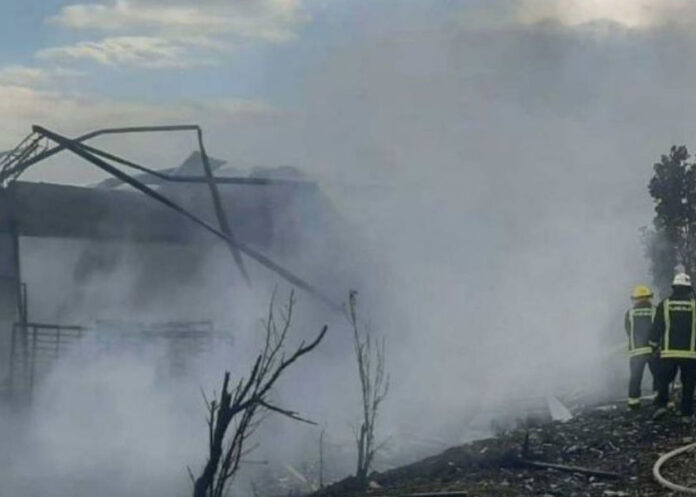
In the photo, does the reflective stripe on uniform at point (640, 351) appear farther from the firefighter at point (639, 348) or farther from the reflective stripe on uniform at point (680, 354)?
the reflective stripe on uniform at point (680, 354)

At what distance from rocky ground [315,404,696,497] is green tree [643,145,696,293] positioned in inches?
282

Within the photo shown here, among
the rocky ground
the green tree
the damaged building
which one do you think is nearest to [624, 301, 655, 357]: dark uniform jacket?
the rocky ground

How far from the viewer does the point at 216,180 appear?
65.3 ft

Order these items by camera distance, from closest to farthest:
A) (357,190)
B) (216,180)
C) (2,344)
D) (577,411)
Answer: (577,411) → (2,344) → (216,180) → (357,190)

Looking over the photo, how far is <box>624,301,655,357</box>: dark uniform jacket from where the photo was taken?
11312 millimetres

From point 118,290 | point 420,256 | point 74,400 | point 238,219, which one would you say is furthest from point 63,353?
point 420,256

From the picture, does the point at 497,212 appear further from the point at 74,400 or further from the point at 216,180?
the point at 74,400

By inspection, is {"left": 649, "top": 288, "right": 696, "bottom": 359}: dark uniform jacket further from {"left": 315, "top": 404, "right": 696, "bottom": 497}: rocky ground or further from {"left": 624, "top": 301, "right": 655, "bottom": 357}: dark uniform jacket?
{"left": 315, "top": 404, "right": 696, "bottom": 497}: rocky ground

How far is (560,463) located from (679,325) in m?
2.15

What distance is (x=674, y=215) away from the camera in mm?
17859

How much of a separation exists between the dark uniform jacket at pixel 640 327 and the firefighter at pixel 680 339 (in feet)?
1.62

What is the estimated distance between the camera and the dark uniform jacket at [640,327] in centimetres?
1131

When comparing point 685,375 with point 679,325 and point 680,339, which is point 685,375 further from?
point 679,325

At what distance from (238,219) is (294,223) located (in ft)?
3.68
